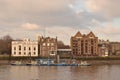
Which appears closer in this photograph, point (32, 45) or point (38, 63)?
point (38, 63)

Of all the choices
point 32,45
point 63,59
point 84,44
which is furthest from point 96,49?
point 32,45

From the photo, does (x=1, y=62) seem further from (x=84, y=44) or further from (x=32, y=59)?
(x=84, y=44)

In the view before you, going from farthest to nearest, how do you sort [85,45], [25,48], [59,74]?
[85,45]
[25,48]
[59,74]

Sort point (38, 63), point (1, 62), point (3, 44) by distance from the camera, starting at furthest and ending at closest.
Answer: point (3, 44), point (1, 62), point (38, 63)

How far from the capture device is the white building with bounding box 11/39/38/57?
446ft

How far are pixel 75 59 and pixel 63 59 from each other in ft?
14.1

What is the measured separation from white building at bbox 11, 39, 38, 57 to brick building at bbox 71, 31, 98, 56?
48.4ft

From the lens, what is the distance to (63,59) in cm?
13212

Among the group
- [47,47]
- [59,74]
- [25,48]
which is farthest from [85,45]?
[59,74]

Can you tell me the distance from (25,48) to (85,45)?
2291 cm

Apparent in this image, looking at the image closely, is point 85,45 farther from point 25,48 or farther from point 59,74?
point 59,74

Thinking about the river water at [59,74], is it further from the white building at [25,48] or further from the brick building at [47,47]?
the brick building at [47,47]

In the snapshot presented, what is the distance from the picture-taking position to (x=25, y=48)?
136625 millimetres

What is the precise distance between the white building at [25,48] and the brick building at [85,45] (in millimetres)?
14740
